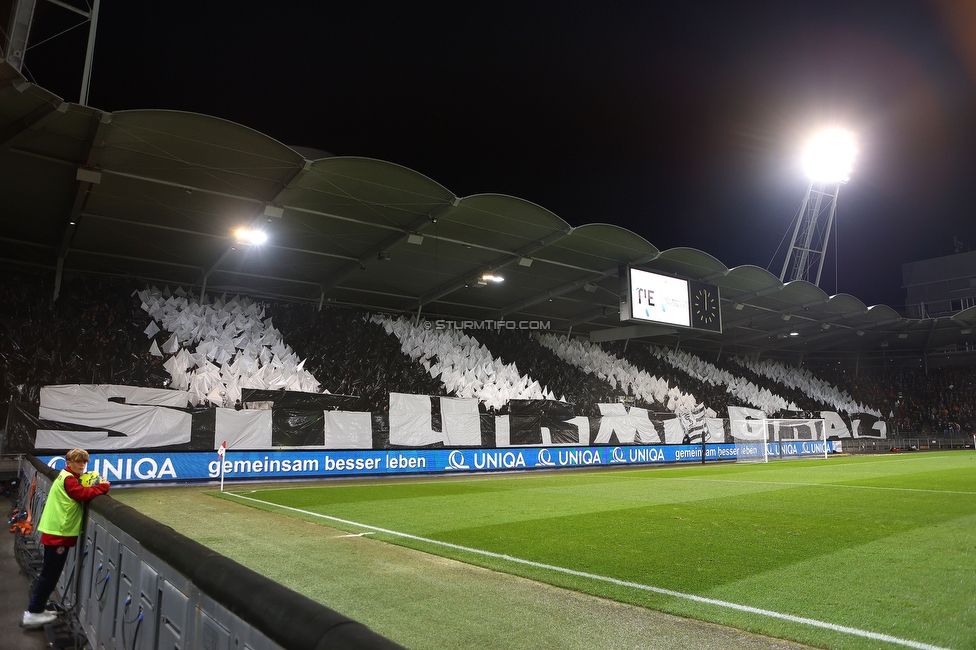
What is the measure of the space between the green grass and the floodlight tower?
31.2m

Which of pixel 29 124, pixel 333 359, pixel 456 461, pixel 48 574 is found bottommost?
pixel 456 461

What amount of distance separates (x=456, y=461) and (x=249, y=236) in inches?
426

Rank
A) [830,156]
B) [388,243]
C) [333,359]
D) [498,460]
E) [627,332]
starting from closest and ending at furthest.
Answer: [388,243], [498,460], [333,359], [627,332], [830,156]

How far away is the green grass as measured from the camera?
4.59 m

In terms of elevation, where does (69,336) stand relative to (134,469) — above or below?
above

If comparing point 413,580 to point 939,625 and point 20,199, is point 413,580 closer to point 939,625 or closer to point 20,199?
point 939,625

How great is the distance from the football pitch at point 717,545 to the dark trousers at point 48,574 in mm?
1892

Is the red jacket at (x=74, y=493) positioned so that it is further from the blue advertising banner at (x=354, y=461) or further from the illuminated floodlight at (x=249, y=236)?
the illuminated floodlight at (x=249, y=236)

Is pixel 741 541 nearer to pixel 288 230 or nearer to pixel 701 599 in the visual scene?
pixel 701 599

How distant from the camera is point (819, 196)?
41.8 m

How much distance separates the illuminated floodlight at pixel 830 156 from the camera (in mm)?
39281

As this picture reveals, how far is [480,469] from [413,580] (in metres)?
17.4

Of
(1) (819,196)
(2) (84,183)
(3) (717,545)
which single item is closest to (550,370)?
(2) (84,183)

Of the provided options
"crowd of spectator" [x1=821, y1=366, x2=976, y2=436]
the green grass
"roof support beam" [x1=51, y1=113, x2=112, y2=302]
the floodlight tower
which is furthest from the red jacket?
"crowd of spectator" [x1=821, y1=366, x2=976, y2=436]
